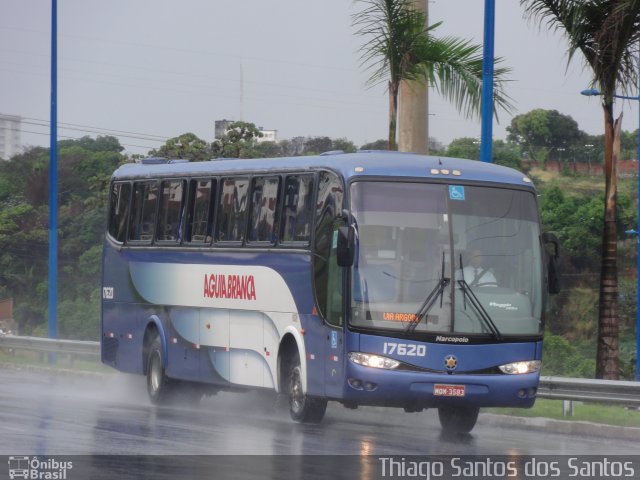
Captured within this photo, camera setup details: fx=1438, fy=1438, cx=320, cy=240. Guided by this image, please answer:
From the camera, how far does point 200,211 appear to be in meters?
20.3

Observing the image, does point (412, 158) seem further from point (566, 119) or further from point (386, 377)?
point (566, 119)

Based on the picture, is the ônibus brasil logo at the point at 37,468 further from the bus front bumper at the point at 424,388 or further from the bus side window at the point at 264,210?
the bus side window at the point at 264,210

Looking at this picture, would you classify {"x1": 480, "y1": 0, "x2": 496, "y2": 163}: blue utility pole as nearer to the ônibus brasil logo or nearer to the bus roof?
the bus roof

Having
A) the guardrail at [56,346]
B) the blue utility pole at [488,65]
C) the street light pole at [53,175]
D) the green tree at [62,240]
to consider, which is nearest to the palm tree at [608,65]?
the blue utility pole at [488,65]

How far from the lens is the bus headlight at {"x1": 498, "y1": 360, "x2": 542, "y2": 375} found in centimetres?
1595

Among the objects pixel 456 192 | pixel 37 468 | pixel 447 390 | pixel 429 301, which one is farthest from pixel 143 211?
pixel 37 468

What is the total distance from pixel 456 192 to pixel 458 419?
9.37 ft

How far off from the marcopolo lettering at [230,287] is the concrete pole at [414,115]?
161 inches

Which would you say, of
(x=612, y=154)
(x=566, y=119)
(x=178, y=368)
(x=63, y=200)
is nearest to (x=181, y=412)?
(x=178, y=368)

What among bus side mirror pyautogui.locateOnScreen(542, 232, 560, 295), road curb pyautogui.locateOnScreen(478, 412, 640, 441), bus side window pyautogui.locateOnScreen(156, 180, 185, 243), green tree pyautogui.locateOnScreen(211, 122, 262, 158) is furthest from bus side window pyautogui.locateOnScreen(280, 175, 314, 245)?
green tree pyautogui.locateOnScreen(211, 122, 262, 158)

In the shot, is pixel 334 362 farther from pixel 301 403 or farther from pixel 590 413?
pixel 590 413

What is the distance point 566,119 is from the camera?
405ft

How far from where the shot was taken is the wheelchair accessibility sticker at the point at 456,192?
16.2m

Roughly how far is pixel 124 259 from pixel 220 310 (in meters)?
3.70
